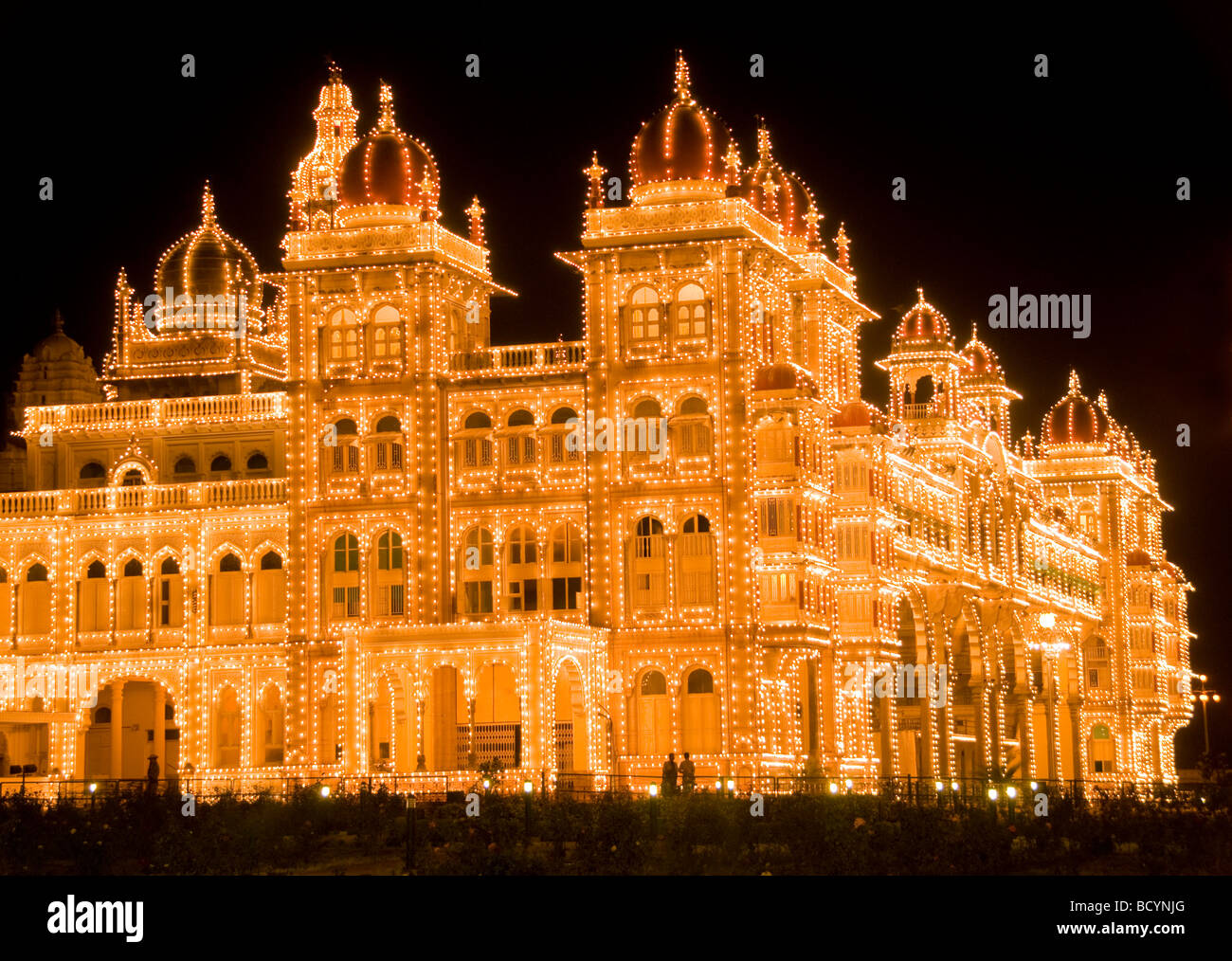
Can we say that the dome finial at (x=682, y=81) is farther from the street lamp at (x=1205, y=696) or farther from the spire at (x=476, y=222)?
the street lamp at (x=1205, y=696)

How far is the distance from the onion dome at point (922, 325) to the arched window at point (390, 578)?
73.8 feet

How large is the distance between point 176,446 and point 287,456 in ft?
24.1

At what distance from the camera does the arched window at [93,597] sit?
74.4m

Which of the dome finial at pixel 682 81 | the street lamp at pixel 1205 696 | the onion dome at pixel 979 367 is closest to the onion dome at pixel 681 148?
the dome finial at pixel 682 81

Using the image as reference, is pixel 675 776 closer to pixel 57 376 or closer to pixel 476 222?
pixel 476 222

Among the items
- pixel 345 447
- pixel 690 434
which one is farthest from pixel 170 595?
pixel 690 434

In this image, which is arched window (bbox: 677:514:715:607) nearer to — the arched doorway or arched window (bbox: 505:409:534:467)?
arched window (bbox: 505:409:534:467)

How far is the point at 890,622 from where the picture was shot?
71.7 metres

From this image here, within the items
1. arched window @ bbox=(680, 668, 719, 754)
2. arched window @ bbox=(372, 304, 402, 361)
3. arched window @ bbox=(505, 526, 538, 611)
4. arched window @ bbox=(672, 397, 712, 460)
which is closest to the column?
arched window @ bbox=(372, 304, 402, 361)

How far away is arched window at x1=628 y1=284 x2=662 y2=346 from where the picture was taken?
67875 mm

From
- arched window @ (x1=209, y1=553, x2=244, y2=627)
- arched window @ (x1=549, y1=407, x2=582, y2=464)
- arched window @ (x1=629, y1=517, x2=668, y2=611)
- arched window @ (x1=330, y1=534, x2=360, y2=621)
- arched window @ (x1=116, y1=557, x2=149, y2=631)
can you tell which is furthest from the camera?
arched window @ (x1=116, y1=557, x2=149, y2=631)

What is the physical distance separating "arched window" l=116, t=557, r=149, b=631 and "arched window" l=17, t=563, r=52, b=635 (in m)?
2.30

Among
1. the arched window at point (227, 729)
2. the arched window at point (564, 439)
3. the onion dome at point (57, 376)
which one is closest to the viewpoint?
the arched window at point (564, 439)
